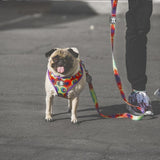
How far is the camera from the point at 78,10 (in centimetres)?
1984

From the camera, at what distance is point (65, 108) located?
20.5 feet

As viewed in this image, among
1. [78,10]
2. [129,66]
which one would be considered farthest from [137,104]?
[78,10]

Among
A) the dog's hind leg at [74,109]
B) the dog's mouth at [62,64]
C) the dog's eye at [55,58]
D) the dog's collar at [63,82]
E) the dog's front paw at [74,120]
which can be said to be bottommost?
the dog's front paw at [74,120]

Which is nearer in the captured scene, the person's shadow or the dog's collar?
the dog's collar

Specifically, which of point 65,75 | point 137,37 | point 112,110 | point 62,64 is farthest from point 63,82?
Answer: point 137,37

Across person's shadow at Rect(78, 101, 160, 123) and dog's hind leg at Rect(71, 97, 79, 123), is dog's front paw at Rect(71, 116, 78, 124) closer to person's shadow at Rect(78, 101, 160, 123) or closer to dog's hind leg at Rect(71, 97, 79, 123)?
dog's hind leg at Rect(71, 97, 79, 123)

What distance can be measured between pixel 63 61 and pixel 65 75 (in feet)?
0.68

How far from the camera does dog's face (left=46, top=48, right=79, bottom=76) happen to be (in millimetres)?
5220

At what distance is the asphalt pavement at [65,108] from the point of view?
181 inches

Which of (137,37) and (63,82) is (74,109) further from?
(137,37)

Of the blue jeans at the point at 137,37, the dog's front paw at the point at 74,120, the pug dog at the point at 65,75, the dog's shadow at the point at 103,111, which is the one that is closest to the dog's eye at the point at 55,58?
the pug dog at the point at 65,75

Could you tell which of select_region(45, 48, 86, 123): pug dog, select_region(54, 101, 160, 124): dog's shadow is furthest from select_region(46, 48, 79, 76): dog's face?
select_region(54, 101, 160, 124): dog's shadow

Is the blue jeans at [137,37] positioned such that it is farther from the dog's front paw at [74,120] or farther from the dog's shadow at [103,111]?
the dog's front paw at [74,120]

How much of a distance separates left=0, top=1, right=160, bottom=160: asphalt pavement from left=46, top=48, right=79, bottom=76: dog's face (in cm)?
64
